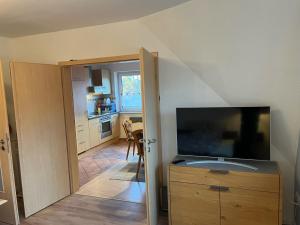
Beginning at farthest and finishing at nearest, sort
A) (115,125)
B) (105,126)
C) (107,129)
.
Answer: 1. (115,125)
2. (107,129)
3. (105,126)

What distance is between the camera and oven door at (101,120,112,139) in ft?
20.5

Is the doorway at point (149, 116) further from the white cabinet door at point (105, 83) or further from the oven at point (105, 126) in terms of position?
the white cabinet door at point (105, 83)

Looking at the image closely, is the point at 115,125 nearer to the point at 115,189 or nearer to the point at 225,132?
the point at 115,189

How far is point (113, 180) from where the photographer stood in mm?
3990

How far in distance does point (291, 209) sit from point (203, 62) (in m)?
1.79

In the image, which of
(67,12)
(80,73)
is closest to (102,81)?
(80,73)

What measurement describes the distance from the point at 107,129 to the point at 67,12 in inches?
168

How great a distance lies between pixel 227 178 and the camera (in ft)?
7.21

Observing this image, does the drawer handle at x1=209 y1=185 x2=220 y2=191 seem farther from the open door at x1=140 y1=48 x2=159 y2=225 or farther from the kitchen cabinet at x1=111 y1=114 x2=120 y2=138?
the kitchen cabinet at x1=111 y1=114 x2=120 y2=138

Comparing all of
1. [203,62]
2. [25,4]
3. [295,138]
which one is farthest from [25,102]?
[295,138]

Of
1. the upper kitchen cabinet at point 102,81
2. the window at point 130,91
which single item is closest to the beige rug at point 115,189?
the upper kitchen cabinet at point 102,81

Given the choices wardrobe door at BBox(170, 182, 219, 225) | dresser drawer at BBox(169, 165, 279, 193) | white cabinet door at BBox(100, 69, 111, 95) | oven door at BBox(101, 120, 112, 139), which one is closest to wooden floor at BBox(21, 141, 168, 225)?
wardrobe door at BBox(170, 182, 219, 225)

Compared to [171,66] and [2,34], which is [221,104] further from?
[2,34]

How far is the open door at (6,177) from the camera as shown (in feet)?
8.64
